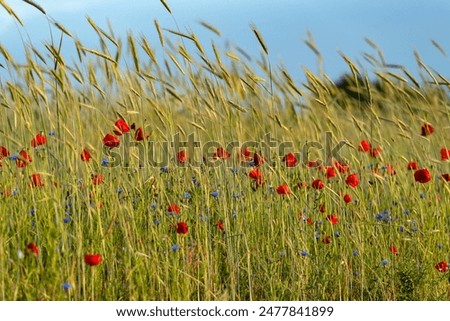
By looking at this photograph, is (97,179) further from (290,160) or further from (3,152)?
(290,160)

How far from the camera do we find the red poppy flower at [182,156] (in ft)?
10.2

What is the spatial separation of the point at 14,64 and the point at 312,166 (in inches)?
59.6

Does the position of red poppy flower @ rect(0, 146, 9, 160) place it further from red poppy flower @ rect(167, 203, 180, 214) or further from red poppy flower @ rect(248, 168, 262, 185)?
red poppy flower @ rect(248, 168, 262, 185)

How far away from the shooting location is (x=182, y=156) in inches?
123

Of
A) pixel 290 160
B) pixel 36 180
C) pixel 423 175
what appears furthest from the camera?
pixel 290 160

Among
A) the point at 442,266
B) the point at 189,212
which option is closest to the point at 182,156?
the point at 189,212

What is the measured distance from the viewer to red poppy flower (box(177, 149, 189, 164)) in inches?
122

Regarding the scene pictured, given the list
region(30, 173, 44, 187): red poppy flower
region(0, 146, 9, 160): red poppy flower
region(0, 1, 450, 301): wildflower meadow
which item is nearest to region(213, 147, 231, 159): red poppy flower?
region(0, 1, 450, 301): wildflower meadow

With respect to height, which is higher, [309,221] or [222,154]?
[222,154]

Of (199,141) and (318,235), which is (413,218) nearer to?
(318,235)

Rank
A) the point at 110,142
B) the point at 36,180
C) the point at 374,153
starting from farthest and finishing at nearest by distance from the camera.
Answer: the point at 374,153, the point at 110,142, the point at 36,180

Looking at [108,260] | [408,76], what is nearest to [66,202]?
[108,260]

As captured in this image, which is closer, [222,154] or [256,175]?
[222,154]
